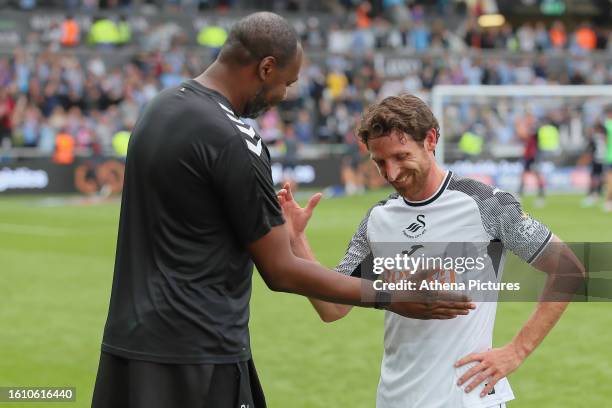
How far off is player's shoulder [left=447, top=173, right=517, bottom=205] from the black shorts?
1079 millimetres

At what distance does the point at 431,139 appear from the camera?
3.93 m

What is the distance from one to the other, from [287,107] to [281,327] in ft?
69.9

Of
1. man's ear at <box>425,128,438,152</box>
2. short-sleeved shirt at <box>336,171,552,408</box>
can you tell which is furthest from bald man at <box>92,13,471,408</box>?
man's ear at <box>425,128,438,152</box>

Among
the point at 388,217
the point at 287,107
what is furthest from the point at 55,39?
the point at 388,217

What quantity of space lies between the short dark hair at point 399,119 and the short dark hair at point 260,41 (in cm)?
48

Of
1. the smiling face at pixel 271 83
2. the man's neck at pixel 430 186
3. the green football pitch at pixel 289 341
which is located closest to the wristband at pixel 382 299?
the man's neck at pixel 430 186

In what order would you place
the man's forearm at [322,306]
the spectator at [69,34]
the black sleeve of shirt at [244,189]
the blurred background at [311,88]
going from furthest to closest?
the spectator at [69,34] < the blurred background at [311,88] < the man's forearm at [322,306] < the black sleeve of shirt at [244,189]

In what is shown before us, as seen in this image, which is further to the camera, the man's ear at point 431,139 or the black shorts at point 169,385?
the man's ear at point 431,139

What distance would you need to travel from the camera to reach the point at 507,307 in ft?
35.7

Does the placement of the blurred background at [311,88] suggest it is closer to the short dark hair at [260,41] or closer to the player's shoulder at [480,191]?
the player's shoulder at [480,191]

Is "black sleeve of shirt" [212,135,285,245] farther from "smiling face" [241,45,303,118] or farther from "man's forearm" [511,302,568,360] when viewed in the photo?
"man's forearm" [511,302,568,360]

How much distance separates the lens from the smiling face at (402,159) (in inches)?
151

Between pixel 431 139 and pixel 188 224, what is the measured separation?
1.07 m

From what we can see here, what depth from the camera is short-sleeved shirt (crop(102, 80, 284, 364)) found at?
3.33 metres
